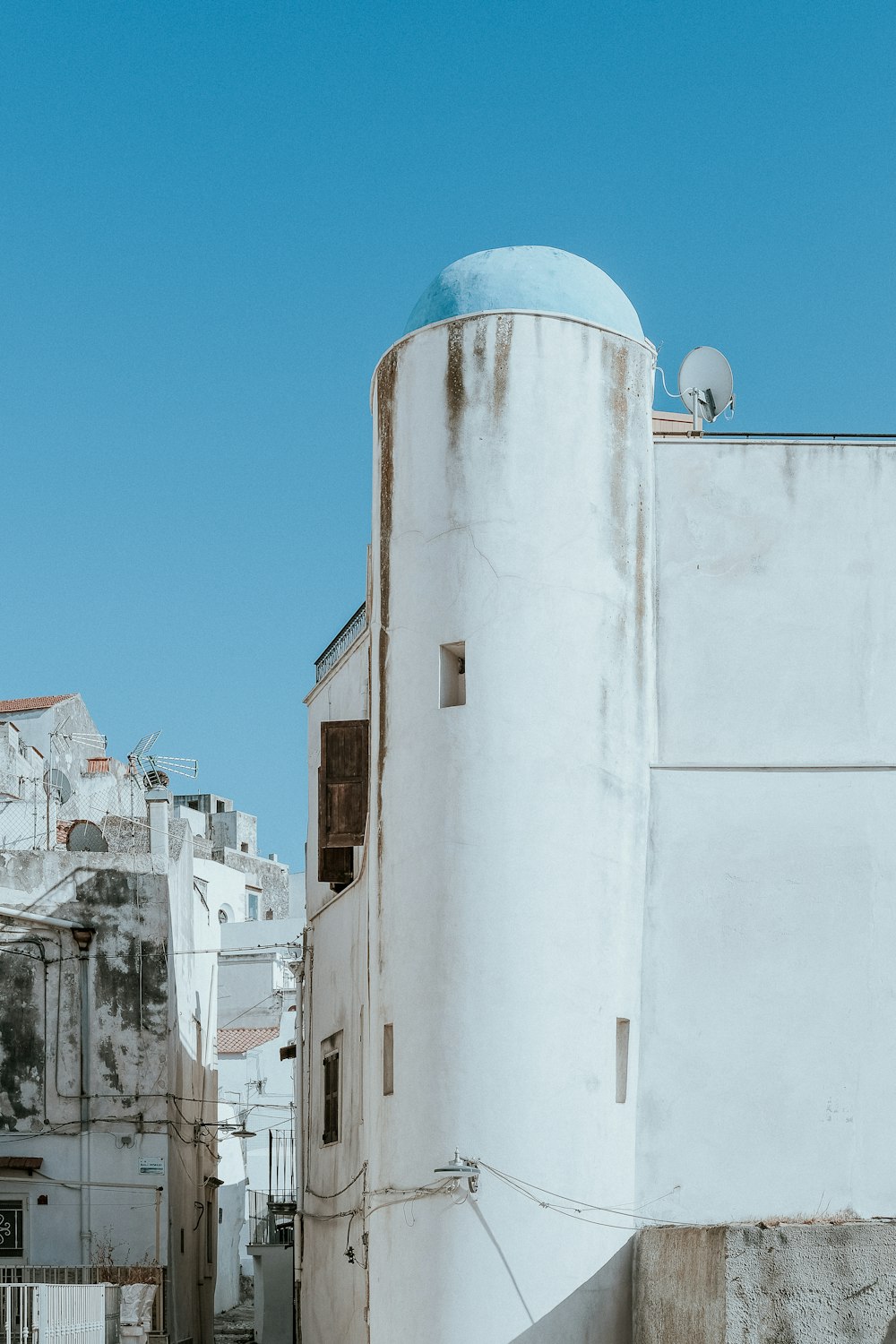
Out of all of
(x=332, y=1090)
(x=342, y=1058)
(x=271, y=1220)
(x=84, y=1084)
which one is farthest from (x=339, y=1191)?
(x=271, y=1220)

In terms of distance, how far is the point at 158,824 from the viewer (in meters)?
34.4

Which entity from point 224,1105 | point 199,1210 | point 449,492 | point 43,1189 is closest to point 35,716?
point 224,1105

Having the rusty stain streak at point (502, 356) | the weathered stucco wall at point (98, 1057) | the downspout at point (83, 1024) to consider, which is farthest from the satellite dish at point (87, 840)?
the rusty stain streak at point (502, 356)

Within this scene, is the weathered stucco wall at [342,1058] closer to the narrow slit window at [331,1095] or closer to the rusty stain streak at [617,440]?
the narrow slit window at [331,1095]

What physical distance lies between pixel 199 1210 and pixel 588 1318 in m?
17.9

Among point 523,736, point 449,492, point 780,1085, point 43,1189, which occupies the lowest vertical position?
point 43,1189

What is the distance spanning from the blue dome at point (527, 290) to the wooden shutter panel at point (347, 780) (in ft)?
16.7

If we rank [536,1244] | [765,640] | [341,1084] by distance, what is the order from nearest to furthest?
1. [536,1244]
2. [765,640]
3. [341,1084]

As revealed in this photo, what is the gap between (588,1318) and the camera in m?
18.6

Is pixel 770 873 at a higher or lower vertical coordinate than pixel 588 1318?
higher

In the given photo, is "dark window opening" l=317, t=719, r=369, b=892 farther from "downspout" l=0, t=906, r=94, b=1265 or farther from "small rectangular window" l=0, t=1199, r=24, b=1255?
"small rectangular window" l=0, t=1199, r=24, b=1255

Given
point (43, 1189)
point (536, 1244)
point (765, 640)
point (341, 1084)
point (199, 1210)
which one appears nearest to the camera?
point (536, 1244)

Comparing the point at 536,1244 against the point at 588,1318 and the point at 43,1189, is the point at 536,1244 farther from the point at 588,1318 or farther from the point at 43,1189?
the point at 43,1189

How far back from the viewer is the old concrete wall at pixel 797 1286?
16844 millimetres
